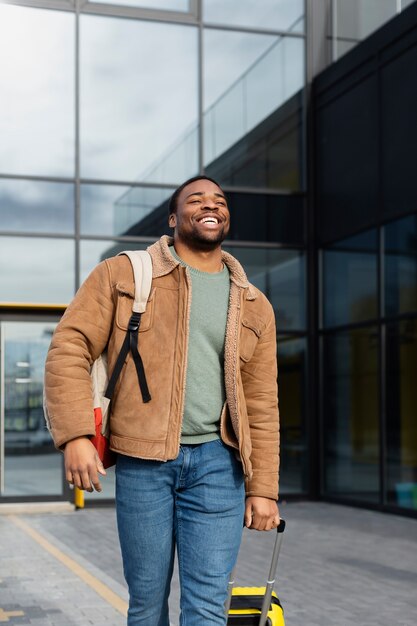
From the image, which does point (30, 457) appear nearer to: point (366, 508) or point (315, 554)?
point (366, 508)

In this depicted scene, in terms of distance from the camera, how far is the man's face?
122 inches

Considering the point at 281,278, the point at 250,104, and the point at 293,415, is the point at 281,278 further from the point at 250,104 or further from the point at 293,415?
the point at 250,104

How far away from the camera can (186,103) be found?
1291 cm

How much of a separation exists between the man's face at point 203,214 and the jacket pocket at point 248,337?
0.27 metres

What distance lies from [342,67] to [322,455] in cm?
497

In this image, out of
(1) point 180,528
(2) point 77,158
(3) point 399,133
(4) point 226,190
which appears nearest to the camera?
(1) point 180,528

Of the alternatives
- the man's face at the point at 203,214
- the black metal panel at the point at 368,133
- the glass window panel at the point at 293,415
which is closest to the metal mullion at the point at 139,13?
the black metal panel at the point at 368,133

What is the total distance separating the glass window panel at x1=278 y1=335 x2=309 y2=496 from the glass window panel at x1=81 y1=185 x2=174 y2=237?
226cm

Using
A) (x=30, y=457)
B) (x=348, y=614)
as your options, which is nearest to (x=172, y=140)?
(x=30, y=457)

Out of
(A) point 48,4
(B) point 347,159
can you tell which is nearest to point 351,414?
(B) point 347,159

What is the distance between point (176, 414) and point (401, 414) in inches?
340

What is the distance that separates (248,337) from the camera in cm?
317

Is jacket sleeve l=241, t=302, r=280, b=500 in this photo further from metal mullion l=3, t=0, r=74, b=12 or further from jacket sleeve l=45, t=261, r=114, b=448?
metal mullion l=3, t=0, r=74, b=12

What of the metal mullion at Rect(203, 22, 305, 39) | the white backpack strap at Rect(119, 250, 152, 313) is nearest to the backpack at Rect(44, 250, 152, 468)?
the white backpack strap at Rect(119, 250, 152, 313)
